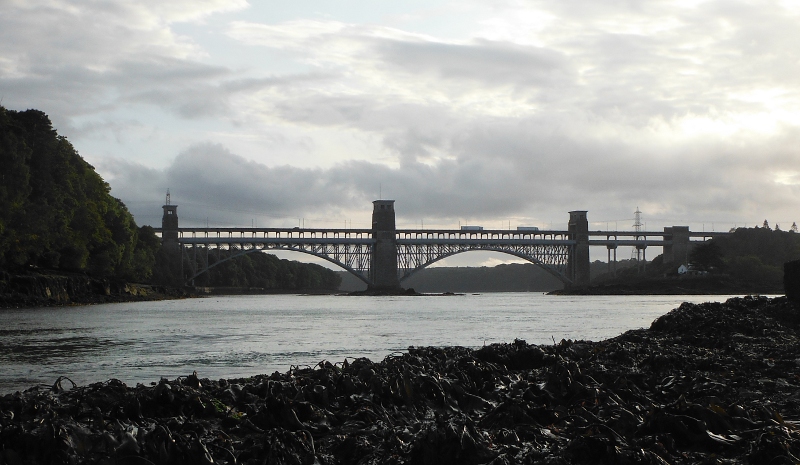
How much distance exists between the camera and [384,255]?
125 metres

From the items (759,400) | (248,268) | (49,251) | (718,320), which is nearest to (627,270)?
(248,268)

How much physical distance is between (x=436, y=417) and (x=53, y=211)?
48.2 m

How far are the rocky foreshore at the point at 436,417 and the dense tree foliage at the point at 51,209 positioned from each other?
128 ft

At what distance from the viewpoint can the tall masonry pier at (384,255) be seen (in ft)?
407

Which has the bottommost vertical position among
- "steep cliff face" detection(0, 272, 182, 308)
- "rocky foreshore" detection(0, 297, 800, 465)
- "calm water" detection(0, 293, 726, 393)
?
Result: "calm water" detection(0, 293, 726, 393)

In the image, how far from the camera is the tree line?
152 ft

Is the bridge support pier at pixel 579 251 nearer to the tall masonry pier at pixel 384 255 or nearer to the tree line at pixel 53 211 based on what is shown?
the tall masonry pier at pixel 384 255

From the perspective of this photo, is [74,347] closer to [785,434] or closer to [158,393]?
[158,393]

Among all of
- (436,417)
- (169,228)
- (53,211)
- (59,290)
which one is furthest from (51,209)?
(169,228)

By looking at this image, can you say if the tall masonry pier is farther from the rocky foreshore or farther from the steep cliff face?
the rocky foreshore

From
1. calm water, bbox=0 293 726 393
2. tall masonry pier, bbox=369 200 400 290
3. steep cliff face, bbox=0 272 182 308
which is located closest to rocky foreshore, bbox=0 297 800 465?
calm water, bbox=0 293 726 393

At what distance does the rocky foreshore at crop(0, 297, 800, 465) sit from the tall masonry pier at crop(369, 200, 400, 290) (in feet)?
365

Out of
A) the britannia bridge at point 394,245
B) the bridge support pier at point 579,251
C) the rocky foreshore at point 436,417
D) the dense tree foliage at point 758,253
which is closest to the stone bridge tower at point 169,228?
the britannia bridge at point 394,245

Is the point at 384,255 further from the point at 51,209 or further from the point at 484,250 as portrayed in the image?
the point at 51,209
